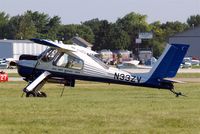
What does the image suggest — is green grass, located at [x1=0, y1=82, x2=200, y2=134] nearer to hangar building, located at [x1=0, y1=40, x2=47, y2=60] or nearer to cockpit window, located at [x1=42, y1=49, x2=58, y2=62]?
cockpit window, located at [x1=42, y1=49, x2=58, y2=62]

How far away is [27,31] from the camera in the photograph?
156875 millimetres

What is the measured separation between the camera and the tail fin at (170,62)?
23.6 m

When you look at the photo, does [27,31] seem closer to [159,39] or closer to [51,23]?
[51,23]

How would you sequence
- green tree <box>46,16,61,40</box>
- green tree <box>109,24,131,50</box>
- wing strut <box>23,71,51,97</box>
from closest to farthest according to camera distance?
Answer: 1. wing strut <box>23,71,51,97</box>
2. green tree <box>109,24,131,50</box>
3. green tree <box>46,16,61,40</box>

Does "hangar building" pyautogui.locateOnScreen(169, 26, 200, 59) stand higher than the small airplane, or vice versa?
"hangar building" pyautogui.locateOnScreen(169, 26, 200, 59)

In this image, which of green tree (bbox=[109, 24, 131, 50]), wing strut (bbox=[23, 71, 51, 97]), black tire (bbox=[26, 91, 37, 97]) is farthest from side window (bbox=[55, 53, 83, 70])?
green tree (bbox=[109, 24, 131, 50])

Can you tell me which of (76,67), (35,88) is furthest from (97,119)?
(76,67)

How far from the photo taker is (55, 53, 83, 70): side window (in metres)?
23.2

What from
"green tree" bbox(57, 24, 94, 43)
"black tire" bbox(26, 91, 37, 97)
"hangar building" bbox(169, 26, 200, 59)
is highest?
"green tree" bbox(57, 24, 94, 43)

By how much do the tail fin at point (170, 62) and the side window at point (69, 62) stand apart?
2855mm

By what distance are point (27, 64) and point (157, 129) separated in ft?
42.4

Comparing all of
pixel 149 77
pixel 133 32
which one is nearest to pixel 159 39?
pixel 133 32

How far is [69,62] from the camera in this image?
76.6 ft

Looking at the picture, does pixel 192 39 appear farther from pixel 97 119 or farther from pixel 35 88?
pixel 97 119
